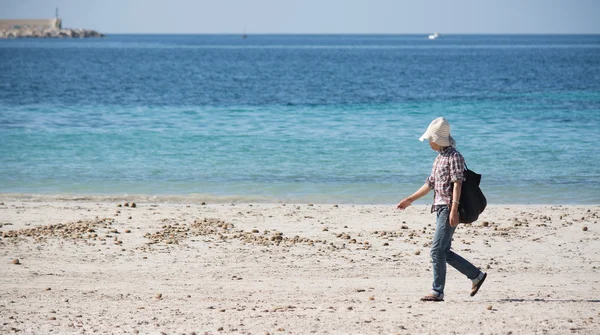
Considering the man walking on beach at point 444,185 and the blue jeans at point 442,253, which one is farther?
the blue jeans at point 442,253

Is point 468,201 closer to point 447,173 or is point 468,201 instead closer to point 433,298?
point 447,173

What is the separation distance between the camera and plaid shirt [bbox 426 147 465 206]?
7.09 metres

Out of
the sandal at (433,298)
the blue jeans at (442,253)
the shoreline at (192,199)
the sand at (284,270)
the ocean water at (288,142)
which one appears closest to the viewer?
the sand at (284,270)

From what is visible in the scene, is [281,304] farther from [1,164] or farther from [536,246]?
[1,164]

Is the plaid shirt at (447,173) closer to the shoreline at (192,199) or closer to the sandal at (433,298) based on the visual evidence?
the sandal at (433,298)

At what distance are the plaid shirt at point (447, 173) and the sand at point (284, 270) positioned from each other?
1086 mm

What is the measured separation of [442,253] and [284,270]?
223 centimetres

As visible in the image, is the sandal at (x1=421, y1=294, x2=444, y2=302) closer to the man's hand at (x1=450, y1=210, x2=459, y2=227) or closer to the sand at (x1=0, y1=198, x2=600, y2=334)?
the sand at (x1=0, y1=198, x2=600, y2=334)

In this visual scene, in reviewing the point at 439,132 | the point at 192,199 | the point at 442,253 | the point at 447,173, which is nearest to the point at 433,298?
the point at 442,253

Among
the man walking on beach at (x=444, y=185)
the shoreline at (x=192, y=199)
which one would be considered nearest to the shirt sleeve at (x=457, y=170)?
the man walking on beach at (x=444, y=185)

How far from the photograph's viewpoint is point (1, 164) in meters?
19.1

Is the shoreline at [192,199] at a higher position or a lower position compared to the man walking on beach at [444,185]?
lower

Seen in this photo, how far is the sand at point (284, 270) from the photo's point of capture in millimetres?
7023

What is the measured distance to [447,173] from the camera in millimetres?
7180
